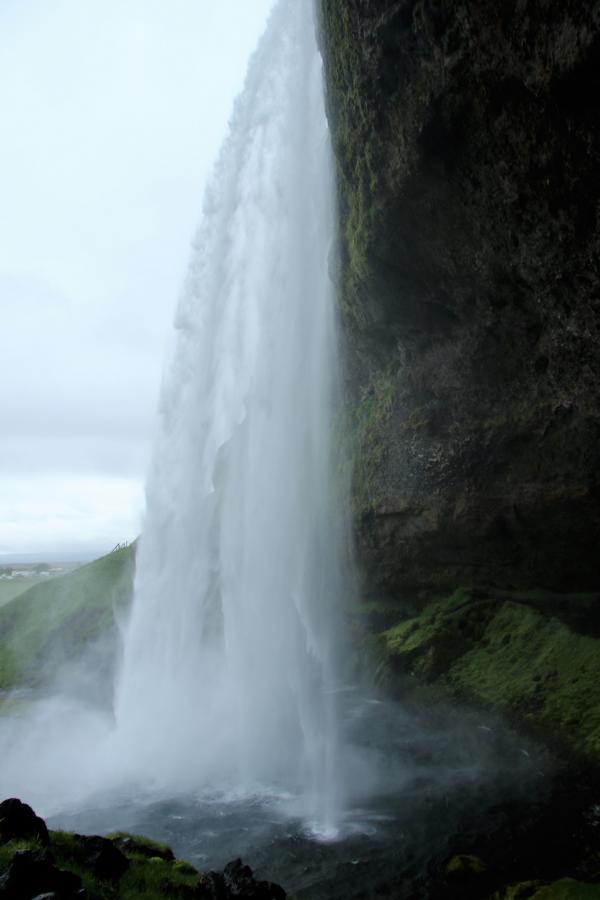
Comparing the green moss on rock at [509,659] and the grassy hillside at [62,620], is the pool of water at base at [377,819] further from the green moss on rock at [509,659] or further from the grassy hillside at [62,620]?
the grassy hillside at [62,620]

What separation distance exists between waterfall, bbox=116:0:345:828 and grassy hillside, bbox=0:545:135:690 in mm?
10865

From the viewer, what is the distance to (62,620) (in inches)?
1470

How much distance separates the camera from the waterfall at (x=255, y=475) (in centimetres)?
1955

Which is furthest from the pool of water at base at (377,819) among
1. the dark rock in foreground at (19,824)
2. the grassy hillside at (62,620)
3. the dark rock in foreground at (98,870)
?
the grassy hillside at (62,620)

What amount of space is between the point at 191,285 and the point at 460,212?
608 inches

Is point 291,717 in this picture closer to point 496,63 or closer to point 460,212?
point 460,212

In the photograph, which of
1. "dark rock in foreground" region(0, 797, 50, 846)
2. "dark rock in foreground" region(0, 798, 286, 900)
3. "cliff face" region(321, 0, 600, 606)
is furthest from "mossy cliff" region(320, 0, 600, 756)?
"dark rock in foreground" region(0, 797, 50, 846)

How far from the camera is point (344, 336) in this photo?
23703 mm

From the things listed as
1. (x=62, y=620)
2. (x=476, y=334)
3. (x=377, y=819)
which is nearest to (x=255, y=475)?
(x=476, y=334)

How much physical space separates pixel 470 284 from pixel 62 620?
3156cm

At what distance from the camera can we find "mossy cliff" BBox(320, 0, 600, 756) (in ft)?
41.0

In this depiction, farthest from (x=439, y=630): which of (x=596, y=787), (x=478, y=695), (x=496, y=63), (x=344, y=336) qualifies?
(x=496, y=63)

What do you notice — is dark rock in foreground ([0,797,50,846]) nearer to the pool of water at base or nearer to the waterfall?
the pool of water at base

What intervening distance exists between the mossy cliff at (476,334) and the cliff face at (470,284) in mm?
52
